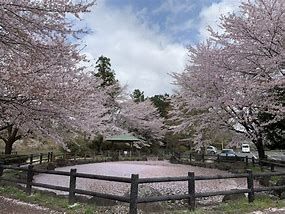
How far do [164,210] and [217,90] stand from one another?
41.3 feet

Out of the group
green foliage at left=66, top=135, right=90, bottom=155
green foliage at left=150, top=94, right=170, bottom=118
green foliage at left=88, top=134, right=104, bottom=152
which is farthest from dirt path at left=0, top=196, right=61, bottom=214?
green foliage at left=150, top=94, right=170, bottom=118

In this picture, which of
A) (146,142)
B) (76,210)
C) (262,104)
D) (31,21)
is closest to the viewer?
(31,21)

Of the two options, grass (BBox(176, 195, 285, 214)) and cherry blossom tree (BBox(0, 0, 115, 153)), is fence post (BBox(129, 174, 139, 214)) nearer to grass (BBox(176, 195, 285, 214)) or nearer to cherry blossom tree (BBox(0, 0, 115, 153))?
grass (BBox(176, 195, 285, 214))

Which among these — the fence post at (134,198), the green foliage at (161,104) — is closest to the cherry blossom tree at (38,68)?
the fence post at (134,198)

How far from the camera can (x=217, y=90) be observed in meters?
19.3

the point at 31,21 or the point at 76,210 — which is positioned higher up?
the point at 31,21

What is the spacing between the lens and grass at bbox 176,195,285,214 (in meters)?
7.65

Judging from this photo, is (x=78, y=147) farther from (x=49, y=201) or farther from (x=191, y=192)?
(x=191, y=192)

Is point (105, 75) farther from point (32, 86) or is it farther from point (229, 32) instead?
point (32, 86)

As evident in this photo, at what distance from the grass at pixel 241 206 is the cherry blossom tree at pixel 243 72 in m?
5.05

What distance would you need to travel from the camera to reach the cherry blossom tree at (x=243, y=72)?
13969mm

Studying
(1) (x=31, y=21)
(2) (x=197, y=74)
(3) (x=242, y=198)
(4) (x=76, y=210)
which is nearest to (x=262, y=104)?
(2) (x=197, y=74)

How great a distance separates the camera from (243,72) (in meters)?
16.4

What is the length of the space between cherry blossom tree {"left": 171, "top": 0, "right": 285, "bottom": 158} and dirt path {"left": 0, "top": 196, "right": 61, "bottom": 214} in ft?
30.3
